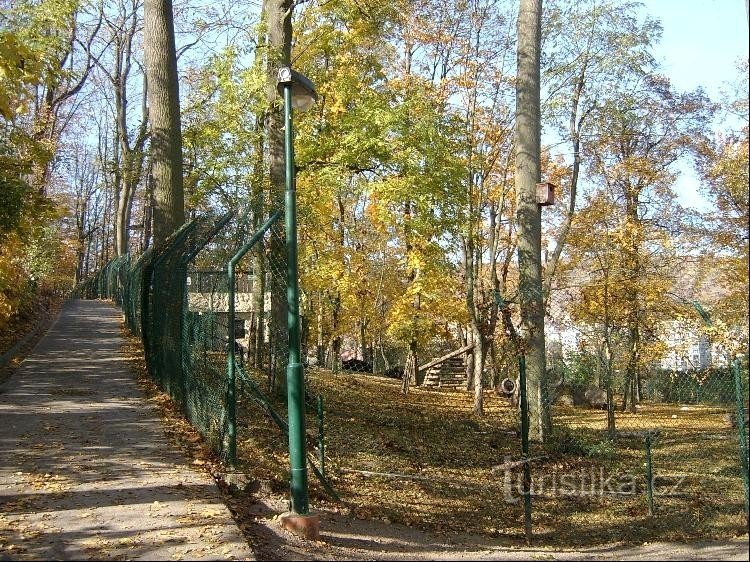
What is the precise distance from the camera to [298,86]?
669 centimetres

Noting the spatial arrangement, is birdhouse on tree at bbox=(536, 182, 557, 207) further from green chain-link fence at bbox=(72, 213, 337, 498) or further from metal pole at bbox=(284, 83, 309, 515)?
metal pole at bbox=(284, 83, 309, 515)

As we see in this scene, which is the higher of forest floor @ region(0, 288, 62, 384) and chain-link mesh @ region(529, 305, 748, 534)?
forest floor @ region(0, 288, 62, 384)

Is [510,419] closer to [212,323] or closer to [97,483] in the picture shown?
[212,323]

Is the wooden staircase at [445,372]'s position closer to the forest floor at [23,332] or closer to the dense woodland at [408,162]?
the dense woodland at [408,162]

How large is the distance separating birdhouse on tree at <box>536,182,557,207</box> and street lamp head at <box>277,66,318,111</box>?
7.09 metres

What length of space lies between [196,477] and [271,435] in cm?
294

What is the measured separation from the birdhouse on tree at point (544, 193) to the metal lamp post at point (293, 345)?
725 centimetres

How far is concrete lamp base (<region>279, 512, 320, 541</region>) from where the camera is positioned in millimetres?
6227

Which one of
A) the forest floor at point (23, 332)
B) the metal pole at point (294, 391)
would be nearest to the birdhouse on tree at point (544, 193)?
the metal pole at point (294, 391)

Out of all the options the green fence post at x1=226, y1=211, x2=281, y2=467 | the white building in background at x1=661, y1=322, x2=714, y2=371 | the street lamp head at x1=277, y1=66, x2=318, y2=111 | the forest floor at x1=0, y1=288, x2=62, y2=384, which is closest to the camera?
the street lamp head at x1=277, y1=66, x2=318, y2=111

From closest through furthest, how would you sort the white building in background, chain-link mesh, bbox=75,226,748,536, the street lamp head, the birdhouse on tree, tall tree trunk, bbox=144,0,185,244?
the street lamp head
chain-link mesh, bbox=75,226,748,536
the white building in background
tall tree trunk, bbox=144,0,185,244
the birdhouse on tree

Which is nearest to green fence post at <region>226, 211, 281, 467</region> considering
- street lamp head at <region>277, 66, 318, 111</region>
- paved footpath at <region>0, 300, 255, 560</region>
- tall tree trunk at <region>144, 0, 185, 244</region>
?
paved footpath at <region>0, 300, 255, 560</region>

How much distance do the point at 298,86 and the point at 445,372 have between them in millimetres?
21542

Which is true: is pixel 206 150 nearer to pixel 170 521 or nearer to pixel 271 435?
pixel 271 435
